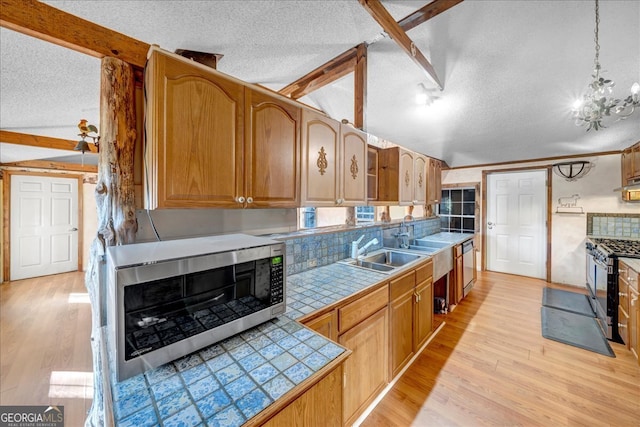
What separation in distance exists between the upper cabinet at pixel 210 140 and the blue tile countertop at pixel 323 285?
0.55 m

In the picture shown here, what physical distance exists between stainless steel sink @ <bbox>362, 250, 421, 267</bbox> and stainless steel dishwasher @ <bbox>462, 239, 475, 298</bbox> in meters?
1.38

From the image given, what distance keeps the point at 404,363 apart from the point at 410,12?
107 inches

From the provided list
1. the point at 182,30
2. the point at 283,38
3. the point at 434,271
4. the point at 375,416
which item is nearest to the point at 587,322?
the point at 434,271

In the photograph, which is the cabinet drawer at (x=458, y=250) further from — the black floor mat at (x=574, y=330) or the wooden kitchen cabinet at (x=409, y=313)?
the black floor mat at (x=574, y=330)

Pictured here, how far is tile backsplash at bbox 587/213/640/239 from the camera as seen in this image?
3.55 meters

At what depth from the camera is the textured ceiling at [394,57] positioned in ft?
4.93

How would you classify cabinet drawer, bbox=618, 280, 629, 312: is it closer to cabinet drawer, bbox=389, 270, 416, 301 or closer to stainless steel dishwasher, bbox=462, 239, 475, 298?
stainless steel dishwasher, bbox=462, 239, 475, 298

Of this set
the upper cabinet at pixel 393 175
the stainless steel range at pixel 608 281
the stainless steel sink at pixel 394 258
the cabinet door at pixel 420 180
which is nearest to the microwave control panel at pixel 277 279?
the stainless steel sink at pixel 394 258

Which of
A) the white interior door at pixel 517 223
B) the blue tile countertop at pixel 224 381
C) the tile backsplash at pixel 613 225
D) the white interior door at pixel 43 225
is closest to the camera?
the blue tile countertop at pixel 224 381

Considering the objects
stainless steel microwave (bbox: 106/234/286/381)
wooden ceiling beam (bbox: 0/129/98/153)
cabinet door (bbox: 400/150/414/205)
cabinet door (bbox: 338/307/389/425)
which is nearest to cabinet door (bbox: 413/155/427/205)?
cabinet door (bbox: 400/150/414/205)

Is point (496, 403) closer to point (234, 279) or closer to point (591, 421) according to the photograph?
point (591, 421)

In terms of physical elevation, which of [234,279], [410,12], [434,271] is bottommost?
[434,271]

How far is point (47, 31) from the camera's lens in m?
1.00

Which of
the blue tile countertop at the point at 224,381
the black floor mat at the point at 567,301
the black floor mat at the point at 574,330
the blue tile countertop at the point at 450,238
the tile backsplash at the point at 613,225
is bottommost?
the black floor mat at the point at 574,330
